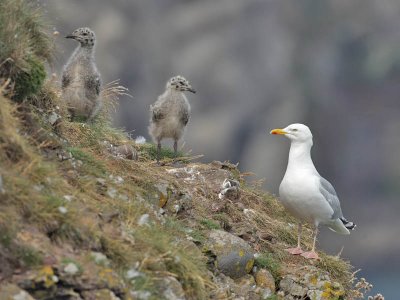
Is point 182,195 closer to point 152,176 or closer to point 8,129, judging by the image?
point 152,176

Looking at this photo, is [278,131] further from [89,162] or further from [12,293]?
[12,293]

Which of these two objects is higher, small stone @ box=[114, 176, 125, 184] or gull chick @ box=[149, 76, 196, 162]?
gull chick @ box=[149, 76, 196, 162]

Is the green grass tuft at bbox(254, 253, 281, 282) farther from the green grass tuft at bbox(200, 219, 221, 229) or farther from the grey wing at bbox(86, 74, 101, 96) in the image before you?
the grey wing at bbox(86, 74, 101, 96)

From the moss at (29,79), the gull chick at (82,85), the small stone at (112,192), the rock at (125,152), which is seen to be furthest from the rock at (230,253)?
the gull chick at (82,85)

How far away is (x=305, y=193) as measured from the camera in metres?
9.77

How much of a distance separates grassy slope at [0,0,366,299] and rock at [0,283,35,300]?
127 millimetres

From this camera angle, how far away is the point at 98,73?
12.2 m

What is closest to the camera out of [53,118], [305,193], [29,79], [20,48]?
[20,48]

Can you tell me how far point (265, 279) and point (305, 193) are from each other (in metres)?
1.46

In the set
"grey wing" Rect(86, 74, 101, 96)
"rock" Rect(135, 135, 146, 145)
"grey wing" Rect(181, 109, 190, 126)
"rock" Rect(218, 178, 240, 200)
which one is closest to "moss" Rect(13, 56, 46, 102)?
"rock" Rect(218, 178, 240, 200)

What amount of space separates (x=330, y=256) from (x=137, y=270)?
13.5 ft

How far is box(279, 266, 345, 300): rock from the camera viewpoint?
870 cm

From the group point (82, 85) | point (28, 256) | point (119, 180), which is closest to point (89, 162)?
point (119, 180)

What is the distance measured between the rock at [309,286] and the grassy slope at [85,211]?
0.20m
